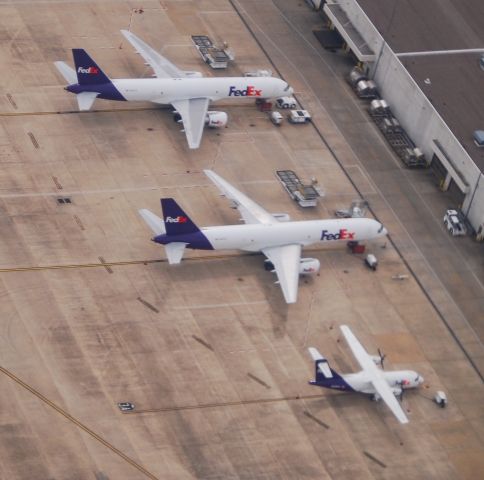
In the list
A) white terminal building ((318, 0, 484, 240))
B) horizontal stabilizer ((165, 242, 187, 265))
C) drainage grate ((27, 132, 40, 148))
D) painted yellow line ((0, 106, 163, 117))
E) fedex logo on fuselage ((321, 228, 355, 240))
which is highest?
white terminal building ((318, 0, 484, 240))

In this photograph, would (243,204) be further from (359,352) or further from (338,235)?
(359,352)

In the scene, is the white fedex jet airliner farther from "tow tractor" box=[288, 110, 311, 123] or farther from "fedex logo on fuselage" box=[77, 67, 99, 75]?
"fedex logo on fuselage" box=[77, 67, 99, 75]

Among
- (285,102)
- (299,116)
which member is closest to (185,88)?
(285,102)

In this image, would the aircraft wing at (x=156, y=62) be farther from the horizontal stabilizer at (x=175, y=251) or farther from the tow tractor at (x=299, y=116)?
the horizontal stabilizer at (x=175, y=251)

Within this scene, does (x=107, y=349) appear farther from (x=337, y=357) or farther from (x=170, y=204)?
(x=337, y=357)

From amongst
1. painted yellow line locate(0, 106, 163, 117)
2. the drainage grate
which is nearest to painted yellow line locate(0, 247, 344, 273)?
the drainage grate

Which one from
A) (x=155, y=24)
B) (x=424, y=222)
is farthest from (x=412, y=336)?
(x=155, y=24)

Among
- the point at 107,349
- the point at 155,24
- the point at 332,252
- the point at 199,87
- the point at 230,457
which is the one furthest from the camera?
the point at 155,24
